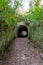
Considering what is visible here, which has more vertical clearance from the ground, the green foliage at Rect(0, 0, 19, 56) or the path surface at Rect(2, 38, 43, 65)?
the green foliage at Rect(0, 0, 19, 56)

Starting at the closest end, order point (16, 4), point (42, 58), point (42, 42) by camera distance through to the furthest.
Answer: point (42, 58), point (42, 42), point (16, 4)

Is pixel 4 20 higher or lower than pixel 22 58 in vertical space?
higher

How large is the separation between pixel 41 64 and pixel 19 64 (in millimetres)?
840

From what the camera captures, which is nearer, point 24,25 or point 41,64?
point 41,64

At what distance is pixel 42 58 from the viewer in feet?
27.6

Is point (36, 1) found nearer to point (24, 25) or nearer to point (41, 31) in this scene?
point (41, 31)

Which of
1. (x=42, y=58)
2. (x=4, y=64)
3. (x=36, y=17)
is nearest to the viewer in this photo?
(x=4, y=64)

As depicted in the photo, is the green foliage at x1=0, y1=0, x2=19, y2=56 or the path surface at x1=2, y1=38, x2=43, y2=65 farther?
the path surface at x1=2, y1=38, x2=43, y2=65

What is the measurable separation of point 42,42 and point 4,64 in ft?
12.5

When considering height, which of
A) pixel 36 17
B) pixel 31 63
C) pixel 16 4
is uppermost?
pixel 16 4

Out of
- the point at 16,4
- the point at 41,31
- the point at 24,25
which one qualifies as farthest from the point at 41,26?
the point at 24,25

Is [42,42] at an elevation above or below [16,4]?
below

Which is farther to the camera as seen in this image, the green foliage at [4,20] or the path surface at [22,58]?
the path surface at [22,58]

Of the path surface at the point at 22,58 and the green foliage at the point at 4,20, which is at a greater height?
the green foliage at the point at 4,20
